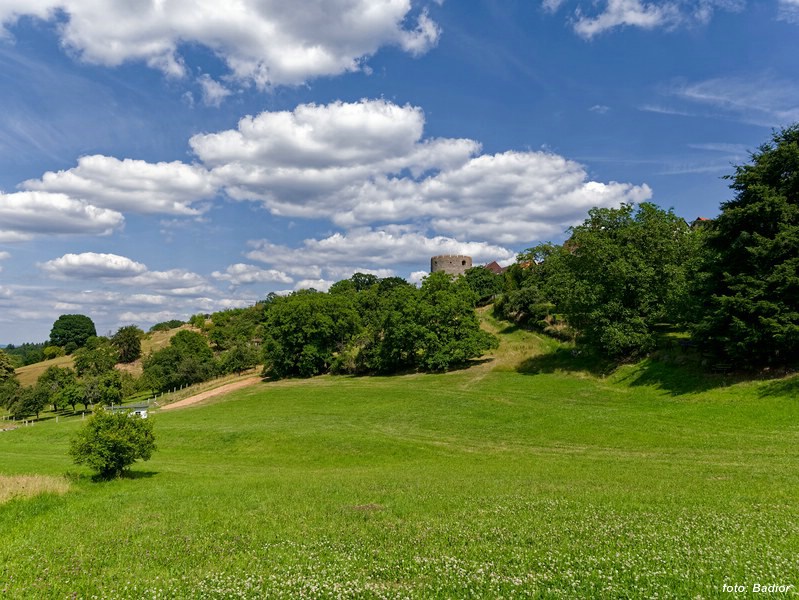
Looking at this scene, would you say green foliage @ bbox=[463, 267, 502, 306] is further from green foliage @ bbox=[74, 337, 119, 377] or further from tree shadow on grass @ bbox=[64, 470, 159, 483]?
tree shadow on grass @ bbox=[64, 470, 159, 483]

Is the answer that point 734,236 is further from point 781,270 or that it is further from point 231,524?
point 231,524

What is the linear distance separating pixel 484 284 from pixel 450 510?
98.3 m

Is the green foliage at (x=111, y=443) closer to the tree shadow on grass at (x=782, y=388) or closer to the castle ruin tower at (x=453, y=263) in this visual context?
the tree shadow on grass at (x=782, y=388)

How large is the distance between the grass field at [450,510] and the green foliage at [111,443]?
1.16 metres

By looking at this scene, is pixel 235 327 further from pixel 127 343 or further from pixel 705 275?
pixel 705 275

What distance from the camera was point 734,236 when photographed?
38281mm

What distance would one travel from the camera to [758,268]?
35.3m

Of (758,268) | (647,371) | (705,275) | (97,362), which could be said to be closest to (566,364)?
(647,371)

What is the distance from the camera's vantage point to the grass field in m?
7.93

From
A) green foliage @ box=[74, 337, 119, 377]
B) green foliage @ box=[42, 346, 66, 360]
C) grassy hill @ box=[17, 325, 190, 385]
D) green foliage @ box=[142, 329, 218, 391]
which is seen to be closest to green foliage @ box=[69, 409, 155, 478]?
green foliage @ box=[142, 329, 218, 391]

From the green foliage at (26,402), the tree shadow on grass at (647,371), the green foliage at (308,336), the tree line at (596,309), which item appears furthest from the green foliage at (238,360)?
the tree shadow on grass at (647,371)

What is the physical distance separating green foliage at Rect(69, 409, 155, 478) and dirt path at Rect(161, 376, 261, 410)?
139 feet

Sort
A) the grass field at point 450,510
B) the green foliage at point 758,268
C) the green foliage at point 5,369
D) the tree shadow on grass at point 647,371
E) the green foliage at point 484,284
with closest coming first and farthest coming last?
the grass field at point 450,510, the green foliage at point 758,268, the tree shadow on grass at point 647,371, the green foliage at point 5,369, the green foliage at point 484,284

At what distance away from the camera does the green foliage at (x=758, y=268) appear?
111 feet
